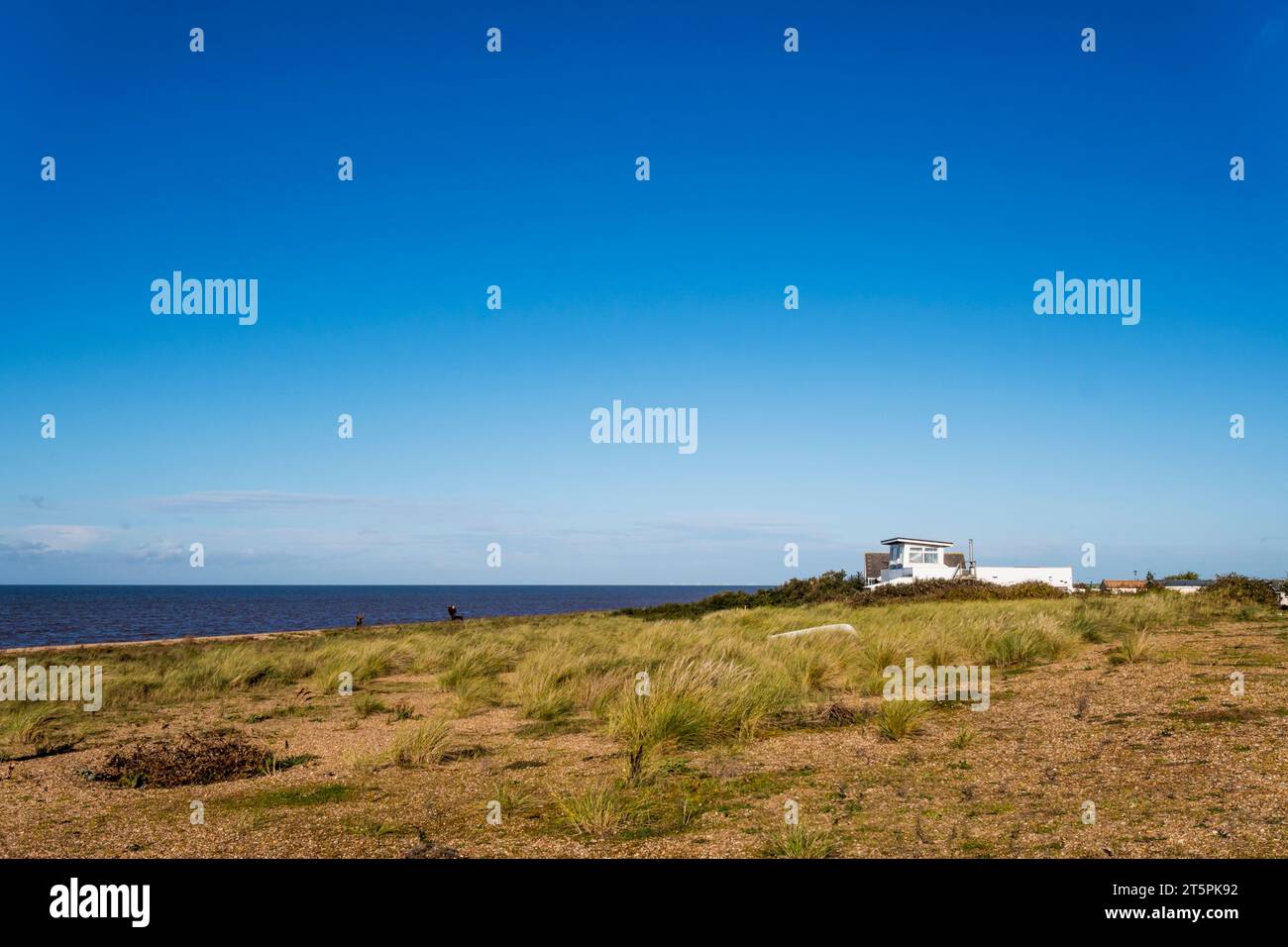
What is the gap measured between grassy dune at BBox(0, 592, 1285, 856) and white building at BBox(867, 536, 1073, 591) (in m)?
28.8

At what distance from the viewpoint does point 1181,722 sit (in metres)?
7.73

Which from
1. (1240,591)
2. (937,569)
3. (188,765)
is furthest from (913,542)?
(188,765)

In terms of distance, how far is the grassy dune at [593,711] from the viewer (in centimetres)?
682

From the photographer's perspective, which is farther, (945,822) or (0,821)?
(0,821)

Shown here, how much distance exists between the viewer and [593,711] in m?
10.9

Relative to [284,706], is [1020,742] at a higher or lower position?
higher

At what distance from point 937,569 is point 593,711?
4491 cm

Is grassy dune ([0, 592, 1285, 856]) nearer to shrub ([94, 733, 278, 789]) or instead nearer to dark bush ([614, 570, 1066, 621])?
shrub ([94, 733, 278, 789])

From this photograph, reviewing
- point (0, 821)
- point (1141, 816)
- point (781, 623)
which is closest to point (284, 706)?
point (0, 821)

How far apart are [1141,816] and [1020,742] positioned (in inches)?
95.6
